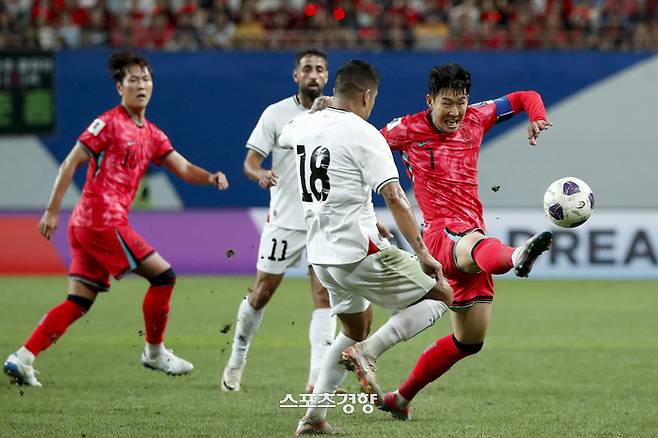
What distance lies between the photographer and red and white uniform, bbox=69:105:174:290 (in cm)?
797

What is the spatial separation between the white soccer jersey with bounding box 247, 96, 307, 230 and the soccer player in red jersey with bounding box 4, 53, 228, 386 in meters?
0.48

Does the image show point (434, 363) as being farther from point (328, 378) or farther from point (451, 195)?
point (451, 195)

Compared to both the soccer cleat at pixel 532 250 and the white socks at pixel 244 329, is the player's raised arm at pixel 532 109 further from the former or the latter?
the white socks at pixel 244 329

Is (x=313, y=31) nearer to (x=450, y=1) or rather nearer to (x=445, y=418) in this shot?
(x=450, y=1)

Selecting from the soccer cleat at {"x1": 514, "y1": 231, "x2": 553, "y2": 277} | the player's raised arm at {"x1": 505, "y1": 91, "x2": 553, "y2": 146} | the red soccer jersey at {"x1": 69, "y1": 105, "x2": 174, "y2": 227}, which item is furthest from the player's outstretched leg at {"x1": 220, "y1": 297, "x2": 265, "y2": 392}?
the soccer cleat at {"x1": 514, "y1": 231, "x2": 553, "y2": 277}

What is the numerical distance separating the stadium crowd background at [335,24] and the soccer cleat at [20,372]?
12.4m

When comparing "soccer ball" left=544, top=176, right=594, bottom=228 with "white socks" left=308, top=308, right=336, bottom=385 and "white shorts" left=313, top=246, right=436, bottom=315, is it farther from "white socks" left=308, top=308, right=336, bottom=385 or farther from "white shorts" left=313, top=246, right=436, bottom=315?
"white socks" left=308, top=308, right=336, bottom=385

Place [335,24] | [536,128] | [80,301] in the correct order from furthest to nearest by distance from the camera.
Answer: [335,24] → [80,301] → [536,128]

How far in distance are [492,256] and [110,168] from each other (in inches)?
128

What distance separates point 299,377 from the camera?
27.6 ft

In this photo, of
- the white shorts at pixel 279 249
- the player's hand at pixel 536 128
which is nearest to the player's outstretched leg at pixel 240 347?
the white shorts at pixel 279 249

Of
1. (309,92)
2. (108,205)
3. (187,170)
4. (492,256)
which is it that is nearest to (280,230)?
(187,170)

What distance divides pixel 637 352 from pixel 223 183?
4.15 metres

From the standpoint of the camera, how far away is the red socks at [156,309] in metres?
8.09
